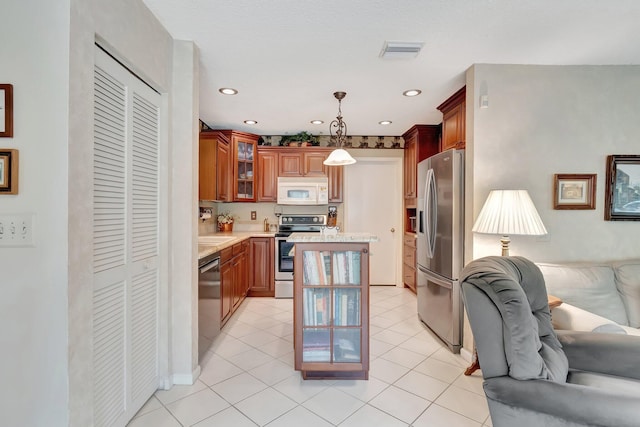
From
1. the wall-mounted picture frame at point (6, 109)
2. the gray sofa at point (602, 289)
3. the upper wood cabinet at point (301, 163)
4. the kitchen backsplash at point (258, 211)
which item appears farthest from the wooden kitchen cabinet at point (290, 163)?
the wall-mounted picture frame at point (6, 109)

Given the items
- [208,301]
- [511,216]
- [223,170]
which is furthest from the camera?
[223,170]

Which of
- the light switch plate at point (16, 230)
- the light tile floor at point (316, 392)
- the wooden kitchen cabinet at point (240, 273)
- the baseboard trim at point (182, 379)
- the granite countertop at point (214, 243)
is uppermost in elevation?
the light switch plate at point (16, 230)

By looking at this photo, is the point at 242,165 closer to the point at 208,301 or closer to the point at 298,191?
the point at 298,191

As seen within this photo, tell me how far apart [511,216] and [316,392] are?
181 cm

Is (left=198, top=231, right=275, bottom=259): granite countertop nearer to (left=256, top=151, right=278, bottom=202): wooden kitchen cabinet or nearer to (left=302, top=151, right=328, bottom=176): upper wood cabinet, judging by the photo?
(left=256, top=151, right=278, bottom=202): wooden kitchen cabinet

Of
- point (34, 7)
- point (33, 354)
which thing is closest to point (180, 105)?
point (34, 7)

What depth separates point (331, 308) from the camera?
2.26 metres

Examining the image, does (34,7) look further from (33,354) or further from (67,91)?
(33,354)

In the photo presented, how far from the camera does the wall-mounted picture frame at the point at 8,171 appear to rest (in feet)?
3.84

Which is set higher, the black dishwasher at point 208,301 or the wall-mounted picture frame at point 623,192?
the wall-mounted picture frame at point 623,192

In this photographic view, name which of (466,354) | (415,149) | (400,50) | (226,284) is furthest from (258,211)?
(466,354)

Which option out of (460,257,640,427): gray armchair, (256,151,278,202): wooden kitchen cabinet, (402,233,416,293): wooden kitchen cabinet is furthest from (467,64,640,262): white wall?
(256,151,278,202): wooden kitchen cabinet

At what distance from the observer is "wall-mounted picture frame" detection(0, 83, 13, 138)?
3.84 ft

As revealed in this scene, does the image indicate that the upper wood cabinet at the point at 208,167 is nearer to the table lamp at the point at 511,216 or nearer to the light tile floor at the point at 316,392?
the light tile floor at the point at 316,392
